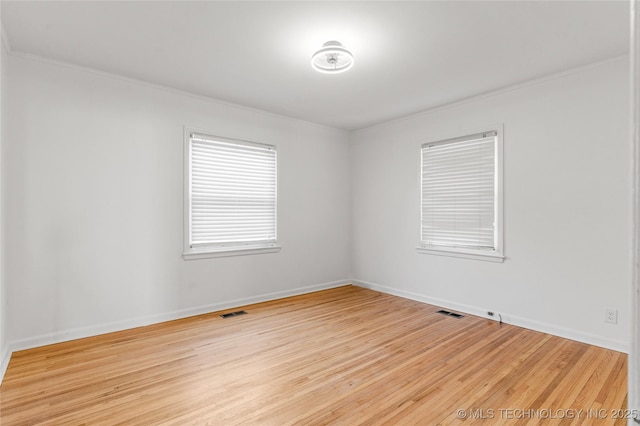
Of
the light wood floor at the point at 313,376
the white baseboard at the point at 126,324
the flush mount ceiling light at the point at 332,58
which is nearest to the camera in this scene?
the light wood floor at the point at 313,376

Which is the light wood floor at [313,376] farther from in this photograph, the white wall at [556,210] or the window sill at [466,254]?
the window sill at [466,254]

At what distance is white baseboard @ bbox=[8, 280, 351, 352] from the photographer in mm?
3221

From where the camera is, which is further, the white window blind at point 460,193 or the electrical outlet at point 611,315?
the white window blind at point 460,193

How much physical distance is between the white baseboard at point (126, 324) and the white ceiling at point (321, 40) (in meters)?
2.70

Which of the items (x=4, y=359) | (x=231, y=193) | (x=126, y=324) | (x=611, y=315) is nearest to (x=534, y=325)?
(x=611, y=315)

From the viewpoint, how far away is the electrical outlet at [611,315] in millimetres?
3236

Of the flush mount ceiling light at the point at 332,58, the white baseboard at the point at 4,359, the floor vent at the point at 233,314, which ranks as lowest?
the floor vent at the point at 233,314

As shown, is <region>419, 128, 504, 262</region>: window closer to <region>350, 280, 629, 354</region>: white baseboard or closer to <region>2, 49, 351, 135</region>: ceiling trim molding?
<region>350, 280, 629, 354</region>: white baseboard

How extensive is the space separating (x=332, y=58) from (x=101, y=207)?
285cm

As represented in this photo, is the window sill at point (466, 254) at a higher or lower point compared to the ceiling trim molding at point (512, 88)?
lower

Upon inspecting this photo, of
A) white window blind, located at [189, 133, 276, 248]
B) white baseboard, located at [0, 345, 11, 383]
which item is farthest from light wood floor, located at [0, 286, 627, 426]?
white window blind, located at [189, 133, 276, 248]

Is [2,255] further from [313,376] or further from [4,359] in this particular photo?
[313,376]

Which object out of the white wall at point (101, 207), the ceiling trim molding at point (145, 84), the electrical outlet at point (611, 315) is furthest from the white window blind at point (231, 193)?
the electrical outlet at point (611, 315)

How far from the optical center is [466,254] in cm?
441
